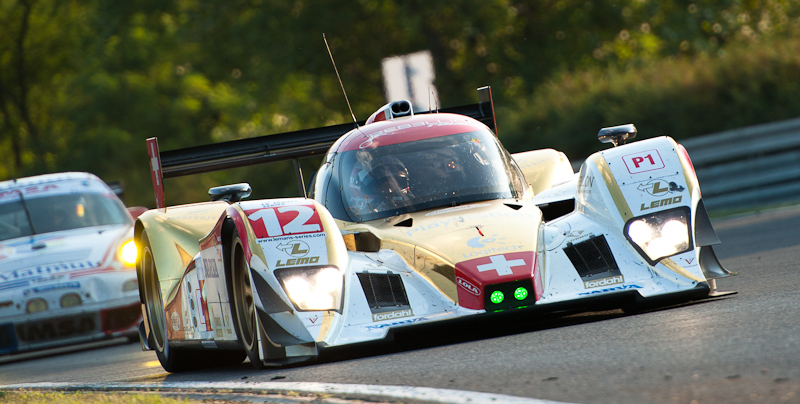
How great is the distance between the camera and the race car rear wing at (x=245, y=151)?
8.34 metres

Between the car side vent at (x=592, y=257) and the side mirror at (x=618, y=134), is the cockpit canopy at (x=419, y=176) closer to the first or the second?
the side mirror at (x=618, y=134)

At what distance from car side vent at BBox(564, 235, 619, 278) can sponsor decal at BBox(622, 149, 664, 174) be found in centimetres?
55

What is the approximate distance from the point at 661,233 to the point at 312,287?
1883mm

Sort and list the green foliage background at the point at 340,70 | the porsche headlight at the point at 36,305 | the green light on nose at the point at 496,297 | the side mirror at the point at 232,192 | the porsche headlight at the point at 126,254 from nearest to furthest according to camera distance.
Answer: the green light on nose at the point at 496,297 → the side mirror at the point at 232,192 → the porsche headlight at the point at 36,305 → the porsche headlight at the point at 126,254 → the green foliage background at the point at 340,70

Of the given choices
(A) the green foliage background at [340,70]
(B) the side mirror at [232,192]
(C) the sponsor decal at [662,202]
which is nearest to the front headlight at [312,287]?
(B) the side mirror at [232,192]

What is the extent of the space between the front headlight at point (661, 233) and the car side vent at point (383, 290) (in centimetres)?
125

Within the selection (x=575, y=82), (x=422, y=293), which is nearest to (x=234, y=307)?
(x=422, y=293)

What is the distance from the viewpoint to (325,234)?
19.1ft

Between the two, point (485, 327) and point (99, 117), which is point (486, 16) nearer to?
point (99, 117)

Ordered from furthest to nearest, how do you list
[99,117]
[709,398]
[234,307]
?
[99,117] → [234,307] → [709,398]

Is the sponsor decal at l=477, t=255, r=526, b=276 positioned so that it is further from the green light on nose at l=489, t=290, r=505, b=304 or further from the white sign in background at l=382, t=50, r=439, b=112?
the white sign in background at l=382, t=50, r=439, b=112

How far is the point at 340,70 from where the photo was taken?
2725 cm

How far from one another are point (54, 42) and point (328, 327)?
35502mm

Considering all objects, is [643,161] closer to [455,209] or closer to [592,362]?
[455,209]
